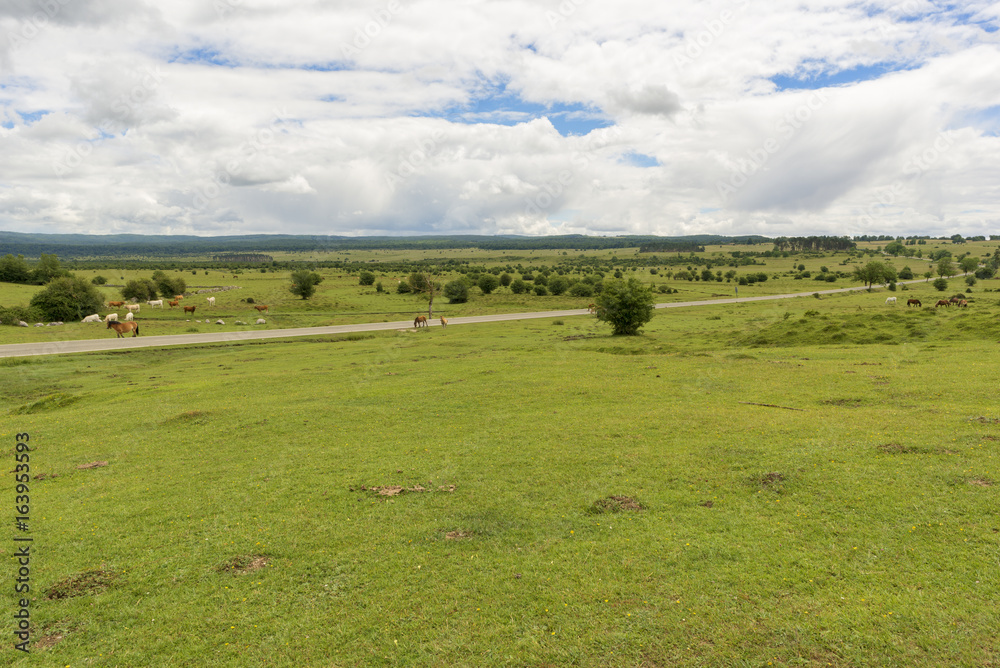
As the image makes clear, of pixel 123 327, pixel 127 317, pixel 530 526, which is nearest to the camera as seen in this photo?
pixel 530 526

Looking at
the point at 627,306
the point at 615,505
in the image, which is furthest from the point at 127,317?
the point at 615,505

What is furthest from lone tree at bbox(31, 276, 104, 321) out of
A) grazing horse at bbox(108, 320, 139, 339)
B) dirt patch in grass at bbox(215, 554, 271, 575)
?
dirt patch in grass at bbox(215, 554, 271, 575)

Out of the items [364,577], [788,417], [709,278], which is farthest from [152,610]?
[709,278]

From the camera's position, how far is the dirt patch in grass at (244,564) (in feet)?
35.2

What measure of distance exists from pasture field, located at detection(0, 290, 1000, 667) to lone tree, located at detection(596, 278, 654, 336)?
87.1 feet

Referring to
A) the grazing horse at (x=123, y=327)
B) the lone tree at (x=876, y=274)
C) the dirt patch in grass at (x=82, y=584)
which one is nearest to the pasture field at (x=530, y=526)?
the dirt patch in grass at (x=82, y=584)

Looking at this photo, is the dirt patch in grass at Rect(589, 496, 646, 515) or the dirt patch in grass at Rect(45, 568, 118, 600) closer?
the dirt patch in grass at Rect(45, 568, 118, 600)

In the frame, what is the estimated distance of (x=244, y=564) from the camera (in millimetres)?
11000

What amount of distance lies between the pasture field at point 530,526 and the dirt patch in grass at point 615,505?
0.26ft

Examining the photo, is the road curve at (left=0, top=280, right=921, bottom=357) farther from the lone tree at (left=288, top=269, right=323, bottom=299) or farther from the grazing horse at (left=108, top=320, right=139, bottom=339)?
the lone tree at (left=288, top=269, right=323, bottom=299)

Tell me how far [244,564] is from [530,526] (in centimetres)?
662

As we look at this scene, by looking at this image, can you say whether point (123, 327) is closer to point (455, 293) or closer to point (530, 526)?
point (455, 293)

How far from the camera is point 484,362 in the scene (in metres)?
36.7

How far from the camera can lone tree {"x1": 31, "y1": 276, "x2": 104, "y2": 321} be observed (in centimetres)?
6412
